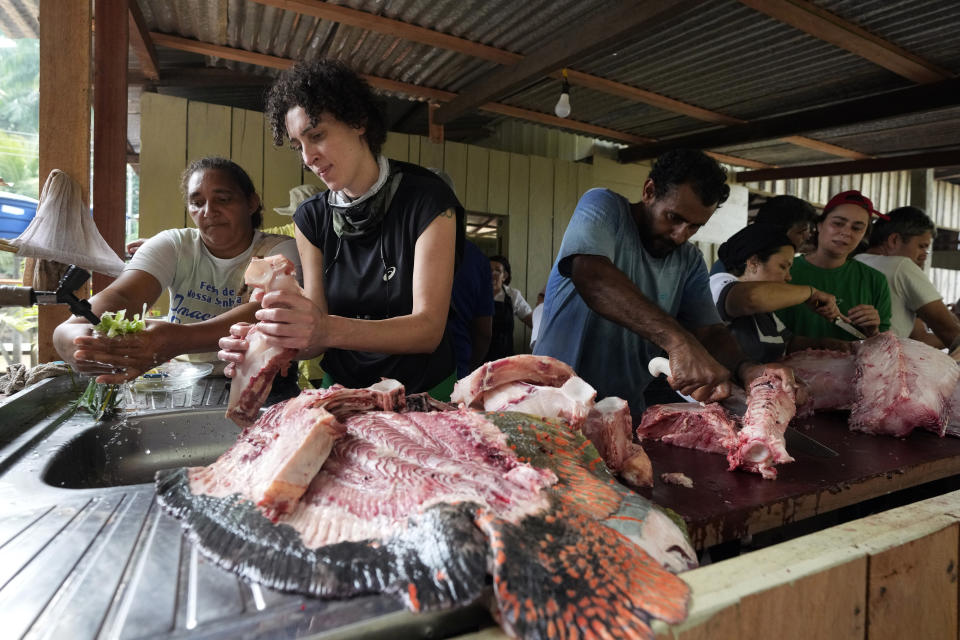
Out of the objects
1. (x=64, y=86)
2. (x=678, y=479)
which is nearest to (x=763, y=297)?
(x=678, y=479)

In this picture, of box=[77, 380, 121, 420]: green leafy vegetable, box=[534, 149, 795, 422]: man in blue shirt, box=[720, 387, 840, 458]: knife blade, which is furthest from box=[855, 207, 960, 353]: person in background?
box=[77, 380, 121, 420]: green leafy vegetable

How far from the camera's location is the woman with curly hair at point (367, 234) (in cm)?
193

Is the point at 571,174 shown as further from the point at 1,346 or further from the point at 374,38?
the point at 1,346

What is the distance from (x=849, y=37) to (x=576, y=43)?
5.69 feet

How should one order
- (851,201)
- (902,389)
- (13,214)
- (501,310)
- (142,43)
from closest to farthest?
(902,389), (13,214), (851,201), (142,43), (501,310)

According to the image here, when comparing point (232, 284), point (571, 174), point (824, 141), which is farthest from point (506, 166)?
point (232, 284)

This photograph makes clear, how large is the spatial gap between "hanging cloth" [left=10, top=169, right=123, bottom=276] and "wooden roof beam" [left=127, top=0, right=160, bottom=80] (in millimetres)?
1458

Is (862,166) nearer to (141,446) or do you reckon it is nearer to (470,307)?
(470,307)

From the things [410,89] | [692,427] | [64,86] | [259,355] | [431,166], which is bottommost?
[692,427]

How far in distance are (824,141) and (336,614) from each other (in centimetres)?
712

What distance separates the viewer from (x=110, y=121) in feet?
11.8

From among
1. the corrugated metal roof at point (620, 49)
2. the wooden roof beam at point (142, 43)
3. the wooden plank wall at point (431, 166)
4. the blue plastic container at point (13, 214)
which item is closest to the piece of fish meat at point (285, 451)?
the blue plastic container at point (13, 214)

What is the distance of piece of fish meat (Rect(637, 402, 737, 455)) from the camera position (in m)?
1.87

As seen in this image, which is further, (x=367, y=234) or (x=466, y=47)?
(x=466, y=47)
